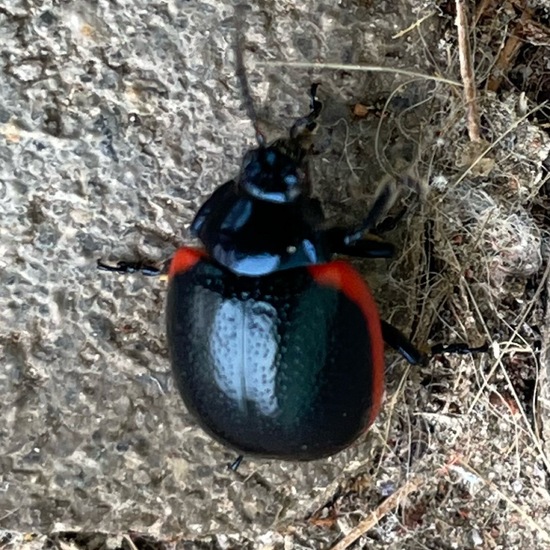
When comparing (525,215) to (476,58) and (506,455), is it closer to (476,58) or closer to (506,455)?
(476,58)

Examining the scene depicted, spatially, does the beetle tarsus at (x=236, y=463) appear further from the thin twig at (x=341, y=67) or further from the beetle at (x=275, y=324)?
the thin twig at (x=341, y=67)

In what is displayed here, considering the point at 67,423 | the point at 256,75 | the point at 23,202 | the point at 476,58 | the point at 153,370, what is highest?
the point at 476,58

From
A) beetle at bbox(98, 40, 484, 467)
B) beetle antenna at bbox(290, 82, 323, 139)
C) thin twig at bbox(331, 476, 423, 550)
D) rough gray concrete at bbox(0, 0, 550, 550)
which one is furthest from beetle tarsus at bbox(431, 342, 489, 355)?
→ beetle antenna at bbox(290, 82, 323, 139)

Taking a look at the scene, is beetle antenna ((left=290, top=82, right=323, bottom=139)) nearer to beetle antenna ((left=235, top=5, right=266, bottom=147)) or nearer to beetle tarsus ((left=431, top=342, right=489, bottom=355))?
beetle antenna ((left=235, top=5, right=266, bottom=147))

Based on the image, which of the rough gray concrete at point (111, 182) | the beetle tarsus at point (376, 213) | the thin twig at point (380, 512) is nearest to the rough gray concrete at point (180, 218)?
the rough gray concrete at point (111, 182)

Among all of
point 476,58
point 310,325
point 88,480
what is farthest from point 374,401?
point 476,58

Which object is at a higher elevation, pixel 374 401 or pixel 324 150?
pixel 324 150

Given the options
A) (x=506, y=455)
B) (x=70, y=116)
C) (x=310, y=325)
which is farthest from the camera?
(x=506, y=455)
